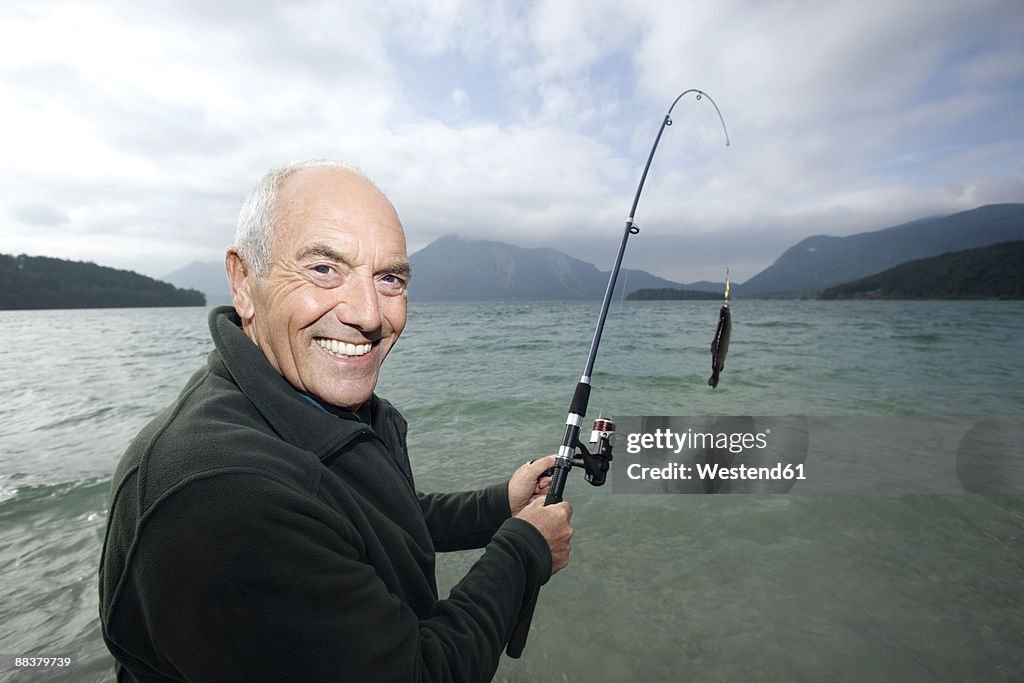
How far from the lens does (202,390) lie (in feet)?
4.66

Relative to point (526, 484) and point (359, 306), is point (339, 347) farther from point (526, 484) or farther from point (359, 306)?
point (526, 484)

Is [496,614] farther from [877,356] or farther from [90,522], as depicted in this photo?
[877,356]

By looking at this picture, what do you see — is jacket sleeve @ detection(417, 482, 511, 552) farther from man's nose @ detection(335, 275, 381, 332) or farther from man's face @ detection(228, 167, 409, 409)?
man's nose @ detection(335, 275, 381, 332)

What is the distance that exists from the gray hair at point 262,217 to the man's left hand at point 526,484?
1.63 m

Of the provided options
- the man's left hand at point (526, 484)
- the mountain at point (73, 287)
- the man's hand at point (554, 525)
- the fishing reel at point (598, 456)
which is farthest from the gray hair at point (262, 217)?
the mountain at point (73, 287)

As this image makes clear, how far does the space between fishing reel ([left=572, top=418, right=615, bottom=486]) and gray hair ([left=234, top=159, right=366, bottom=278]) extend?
1.88m

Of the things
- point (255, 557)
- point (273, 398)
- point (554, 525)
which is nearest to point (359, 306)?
point (273, 398)

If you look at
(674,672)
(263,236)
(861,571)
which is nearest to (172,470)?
(263,236)

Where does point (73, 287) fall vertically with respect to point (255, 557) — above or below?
above

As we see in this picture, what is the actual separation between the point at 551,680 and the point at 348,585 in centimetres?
275

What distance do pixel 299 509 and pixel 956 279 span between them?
15222 cm

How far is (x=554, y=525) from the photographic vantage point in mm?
2080

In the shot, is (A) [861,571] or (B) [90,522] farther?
(B) [90,522]

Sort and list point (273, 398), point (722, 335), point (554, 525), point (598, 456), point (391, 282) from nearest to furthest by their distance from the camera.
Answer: point (273, 398), point (391, 282), point (554, 525), point (598, 456), point (722, 335)
